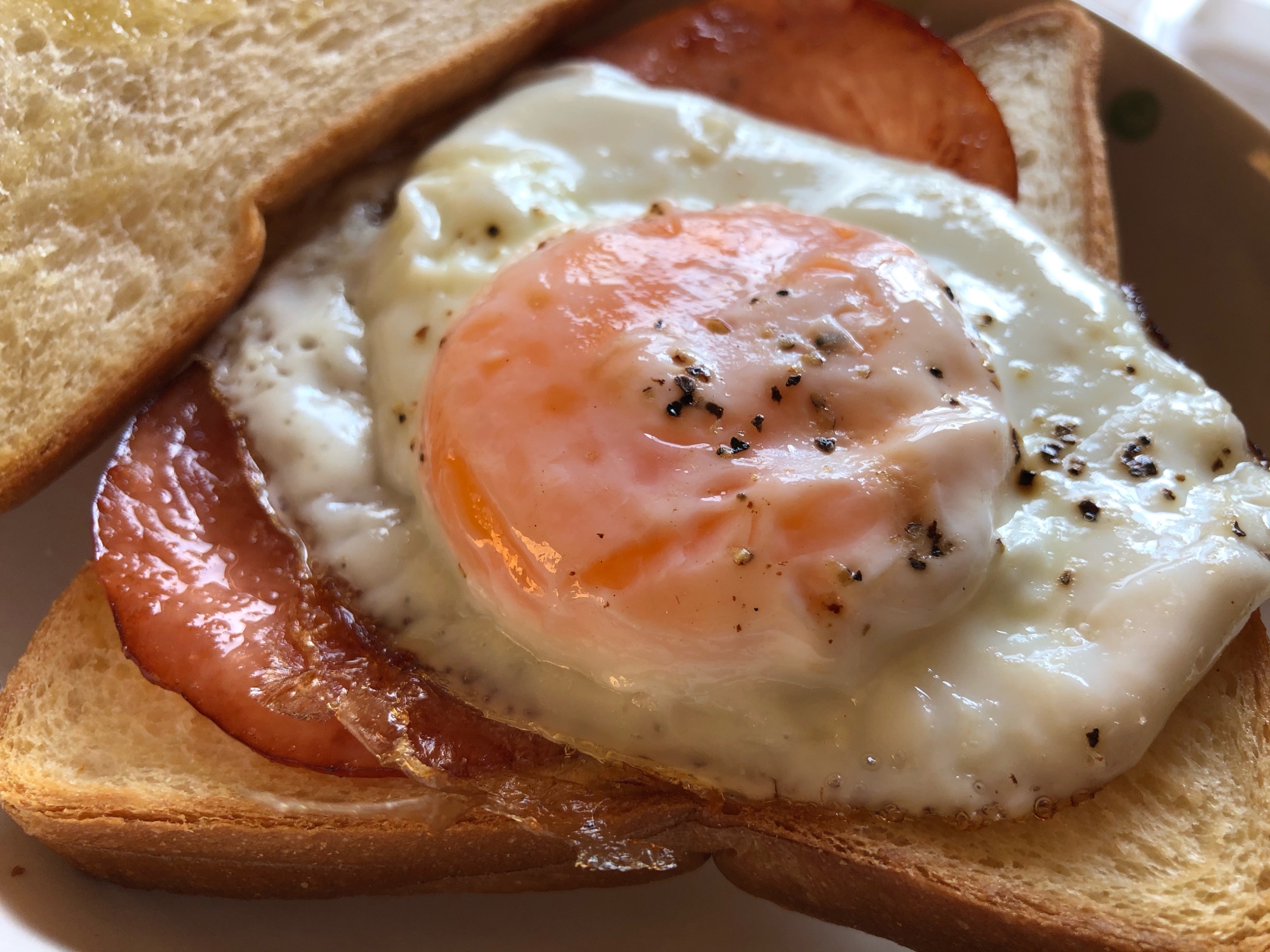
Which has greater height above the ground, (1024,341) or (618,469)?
(1024,341)

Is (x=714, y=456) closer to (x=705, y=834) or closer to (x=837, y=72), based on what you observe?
(x=705, y=834)

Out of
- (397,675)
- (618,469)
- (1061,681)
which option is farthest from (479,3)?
(1061,681)

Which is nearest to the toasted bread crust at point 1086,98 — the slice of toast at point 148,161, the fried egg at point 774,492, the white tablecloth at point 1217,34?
the fried egg at point 774,492

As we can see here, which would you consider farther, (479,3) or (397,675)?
(479,3)

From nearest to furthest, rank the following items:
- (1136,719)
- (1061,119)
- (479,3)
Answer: (1136,719), (479,3), (1061,119)

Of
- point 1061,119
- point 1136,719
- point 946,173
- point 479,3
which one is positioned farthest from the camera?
point 1061,119

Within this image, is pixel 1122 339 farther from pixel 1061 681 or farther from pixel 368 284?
pixel 368 284

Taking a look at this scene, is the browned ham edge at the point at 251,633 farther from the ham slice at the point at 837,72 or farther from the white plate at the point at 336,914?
the ham slice at the point at 837,72
